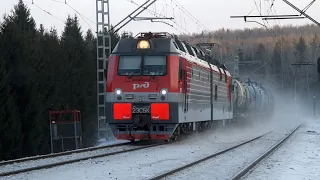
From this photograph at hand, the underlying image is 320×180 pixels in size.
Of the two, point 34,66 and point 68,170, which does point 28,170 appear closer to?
point 68,170

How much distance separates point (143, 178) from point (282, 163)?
5.23 meters

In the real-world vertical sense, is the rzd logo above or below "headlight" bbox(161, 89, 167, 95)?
above

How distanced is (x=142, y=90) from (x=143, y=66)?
957 millimetres

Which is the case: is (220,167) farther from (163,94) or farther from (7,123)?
(7,123)

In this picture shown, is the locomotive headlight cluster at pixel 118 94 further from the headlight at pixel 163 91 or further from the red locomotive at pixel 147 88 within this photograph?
the headlight at pixel 163 91

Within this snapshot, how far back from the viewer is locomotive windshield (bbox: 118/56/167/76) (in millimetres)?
20547

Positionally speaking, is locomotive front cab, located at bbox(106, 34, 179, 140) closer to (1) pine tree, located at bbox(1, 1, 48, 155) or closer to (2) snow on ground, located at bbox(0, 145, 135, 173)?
(2) snow on ground, located at bbox(0, 145, 135, 173)

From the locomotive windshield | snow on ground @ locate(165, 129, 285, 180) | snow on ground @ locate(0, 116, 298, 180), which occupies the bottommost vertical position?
snow on ground @ locate(165, 129, 285, 180)

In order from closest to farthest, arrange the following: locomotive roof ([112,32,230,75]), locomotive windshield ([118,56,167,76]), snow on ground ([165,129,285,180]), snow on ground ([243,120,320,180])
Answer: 1. snow on ground ([165,129,285,180])
2. snow on ground ([243,120,320,180])
3. locomotive windshield ([118,56,167,76])
4. locomotive roof ([112,32,230,75])

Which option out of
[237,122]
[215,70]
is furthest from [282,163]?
[237,122]

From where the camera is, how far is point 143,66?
20.6 metres

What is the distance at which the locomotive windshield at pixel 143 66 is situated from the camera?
20547 mm

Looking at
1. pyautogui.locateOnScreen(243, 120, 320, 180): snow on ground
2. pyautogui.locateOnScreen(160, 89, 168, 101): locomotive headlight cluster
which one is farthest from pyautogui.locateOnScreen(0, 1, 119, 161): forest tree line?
pyautogui.locateOnScreen(243, 120, 320, 180): snow on ground

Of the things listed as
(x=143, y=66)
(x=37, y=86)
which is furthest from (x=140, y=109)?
(x=37, y=86)
